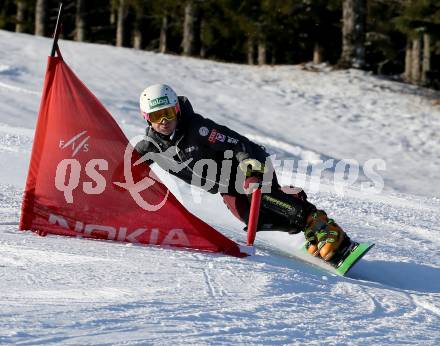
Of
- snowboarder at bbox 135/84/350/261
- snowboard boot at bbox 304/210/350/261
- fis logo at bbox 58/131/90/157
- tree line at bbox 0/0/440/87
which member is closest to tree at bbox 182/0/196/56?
tree line at bbox 0/0/440/87

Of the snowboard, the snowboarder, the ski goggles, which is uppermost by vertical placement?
the ski goggles

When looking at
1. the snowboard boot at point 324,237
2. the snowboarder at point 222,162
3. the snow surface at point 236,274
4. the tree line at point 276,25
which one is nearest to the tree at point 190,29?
the tree line at point 276,25

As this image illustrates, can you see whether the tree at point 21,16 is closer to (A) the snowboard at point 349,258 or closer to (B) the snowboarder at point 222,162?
(B) the snowboarder at point 222,162

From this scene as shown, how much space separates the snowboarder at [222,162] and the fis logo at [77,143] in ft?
1.94

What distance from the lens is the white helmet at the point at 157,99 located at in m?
6.33

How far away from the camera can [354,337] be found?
4273 millimetres

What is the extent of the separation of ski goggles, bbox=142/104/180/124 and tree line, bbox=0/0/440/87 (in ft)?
44.8

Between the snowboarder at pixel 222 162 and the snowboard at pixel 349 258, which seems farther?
the snowboarder at pixel 222 162

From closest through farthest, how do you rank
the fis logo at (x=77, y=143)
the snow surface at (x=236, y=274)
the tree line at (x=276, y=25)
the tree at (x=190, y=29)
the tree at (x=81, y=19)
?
the snow surface at (x=236, y=274)
the fis logo at (x=77, y=143)
the tree line at (x=276, y=25)
the tree at (x=190, y=29)
the tree at (x=81, y=19)

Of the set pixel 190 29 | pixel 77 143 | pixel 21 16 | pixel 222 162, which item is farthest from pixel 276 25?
pixel 77 143

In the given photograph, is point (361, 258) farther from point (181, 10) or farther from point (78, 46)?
point (181, 10)

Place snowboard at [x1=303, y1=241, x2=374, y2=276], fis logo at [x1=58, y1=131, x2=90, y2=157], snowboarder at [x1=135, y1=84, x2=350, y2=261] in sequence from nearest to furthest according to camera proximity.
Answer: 1. fis logo at [x1=58, y1=131, x2=90, y2=157]
2. snowboard at [x1=303, y1=241, x2=374, y2=276]
3. snowboarder at [x1=135, y1=84, x2=350, y2=261]

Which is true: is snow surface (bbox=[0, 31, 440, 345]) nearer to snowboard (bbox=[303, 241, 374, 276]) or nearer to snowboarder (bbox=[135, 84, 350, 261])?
snowboard (bbox=[303, 241, 374, 276])

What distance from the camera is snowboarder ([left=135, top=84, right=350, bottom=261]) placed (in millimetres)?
6379
